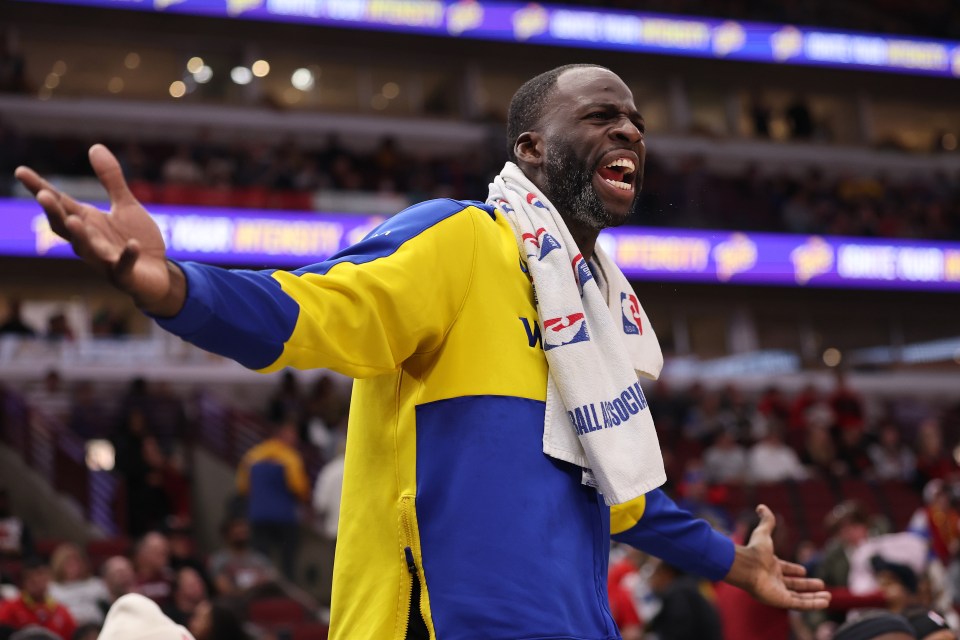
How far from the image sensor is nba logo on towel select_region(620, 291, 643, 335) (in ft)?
8.86

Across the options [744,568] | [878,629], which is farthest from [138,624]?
[878,629]

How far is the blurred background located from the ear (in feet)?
21.0

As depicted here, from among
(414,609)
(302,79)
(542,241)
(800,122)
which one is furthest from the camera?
(800,122)

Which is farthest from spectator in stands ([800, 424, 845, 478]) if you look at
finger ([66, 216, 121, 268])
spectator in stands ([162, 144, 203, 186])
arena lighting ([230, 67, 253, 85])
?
finger ([66, 216, 121, 268])

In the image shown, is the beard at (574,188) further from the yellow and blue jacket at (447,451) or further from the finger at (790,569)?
the finger at (790,569)

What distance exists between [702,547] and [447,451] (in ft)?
3.24

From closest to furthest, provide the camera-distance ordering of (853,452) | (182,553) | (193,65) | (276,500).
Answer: (182,553) → (276,500) → (853,452) → (193,65)

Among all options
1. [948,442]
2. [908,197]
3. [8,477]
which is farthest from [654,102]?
[8,477]

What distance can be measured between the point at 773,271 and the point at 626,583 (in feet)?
45.3

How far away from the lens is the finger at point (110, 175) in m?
1.79

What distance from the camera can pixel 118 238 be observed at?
5.85 feet

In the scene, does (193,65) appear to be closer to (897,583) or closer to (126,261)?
(897,583)

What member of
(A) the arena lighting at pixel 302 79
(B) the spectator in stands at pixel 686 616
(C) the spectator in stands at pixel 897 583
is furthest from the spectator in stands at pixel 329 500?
(A) the arena lighting at pixel 302 79

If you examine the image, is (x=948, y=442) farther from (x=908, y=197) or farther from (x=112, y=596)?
(x=112, y=596)
